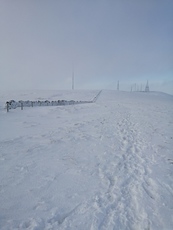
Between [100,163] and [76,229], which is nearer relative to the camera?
[76,229]

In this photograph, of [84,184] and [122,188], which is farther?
[84,184]

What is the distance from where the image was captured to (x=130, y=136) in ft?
29.2

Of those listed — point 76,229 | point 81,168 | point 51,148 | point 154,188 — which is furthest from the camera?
point 51,148

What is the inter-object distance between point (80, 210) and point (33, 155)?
3124 millimetres

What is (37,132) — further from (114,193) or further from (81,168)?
(114,193)

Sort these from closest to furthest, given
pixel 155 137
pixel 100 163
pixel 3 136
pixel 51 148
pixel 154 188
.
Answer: pixel 154 188 → pixel 100 163 → pixel 51 148 → pixel 3 136 → pixel 155 137

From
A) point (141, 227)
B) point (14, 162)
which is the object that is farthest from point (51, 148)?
point (141, 227)

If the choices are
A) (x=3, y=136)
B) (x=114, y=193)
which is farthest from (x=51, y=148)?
(x=114, y=193)

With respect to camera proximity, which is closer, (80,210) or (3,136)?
(80,210)

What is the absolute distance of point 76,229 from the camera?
2967 mm

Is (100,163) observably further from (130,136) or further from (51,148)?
(130,136)

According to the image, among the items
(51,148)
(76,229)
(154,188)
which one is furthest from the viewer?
(51,148)

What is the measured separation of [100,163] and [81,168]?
757 millimetres

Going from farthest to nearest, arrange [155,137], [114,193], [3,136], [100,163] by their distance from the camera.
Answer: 1. [155,137]
2. [3,136]
3. [100,163]
4. [114,193]
